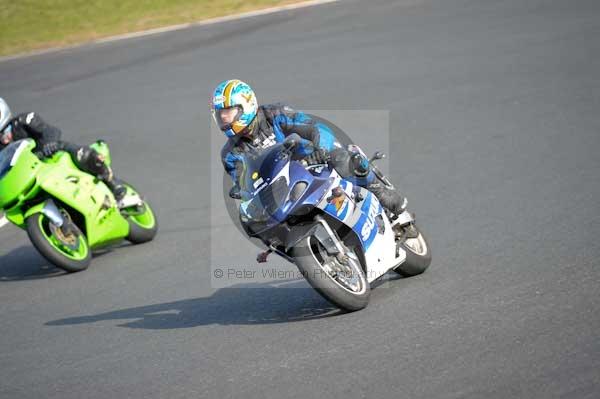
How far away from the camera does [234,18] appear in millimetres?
21188

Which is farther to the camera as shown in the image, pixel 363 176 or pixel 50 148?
pixel 50 148

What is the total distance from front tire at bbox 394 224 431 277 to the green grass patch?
15247 mm

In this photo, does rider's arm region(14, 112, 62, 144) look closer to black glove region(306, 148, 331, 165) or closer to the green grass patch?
black glove region(306, 148, 331, 165)

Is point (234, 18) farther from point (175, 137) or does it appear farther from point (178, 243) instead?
point (178, 243)

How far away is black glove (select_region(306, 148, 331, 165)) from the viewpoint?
260 inches

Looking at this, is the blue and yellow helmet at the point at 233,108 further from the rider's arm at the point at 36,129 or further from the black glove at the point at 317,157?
the rider's arm at the point at 36,129

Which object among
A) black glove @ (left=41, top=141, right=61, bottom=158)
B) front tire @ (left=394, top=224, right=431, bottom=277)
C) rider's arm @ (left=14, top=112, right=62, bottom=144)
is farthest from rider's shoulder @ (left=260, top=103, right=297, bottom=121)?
rider's arm @ (left=14, top=112, right=62, bottom=144)

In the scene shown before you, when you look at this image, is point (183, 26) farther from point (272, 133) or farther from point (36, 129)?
point (272, 133)

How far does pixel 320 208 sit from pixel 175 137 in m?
7.88

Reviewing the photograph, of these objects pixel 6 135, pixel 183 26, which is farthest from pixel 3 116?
pixel 183 26

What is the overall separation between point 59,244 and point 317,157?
12.4 feet

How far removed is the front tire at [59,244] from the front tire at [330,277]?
360 centimetres

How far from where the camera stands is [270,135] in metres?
7.00

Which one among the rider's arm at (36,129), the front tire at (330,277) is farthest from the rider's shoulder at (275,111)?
the rider's arm at (36,129)
